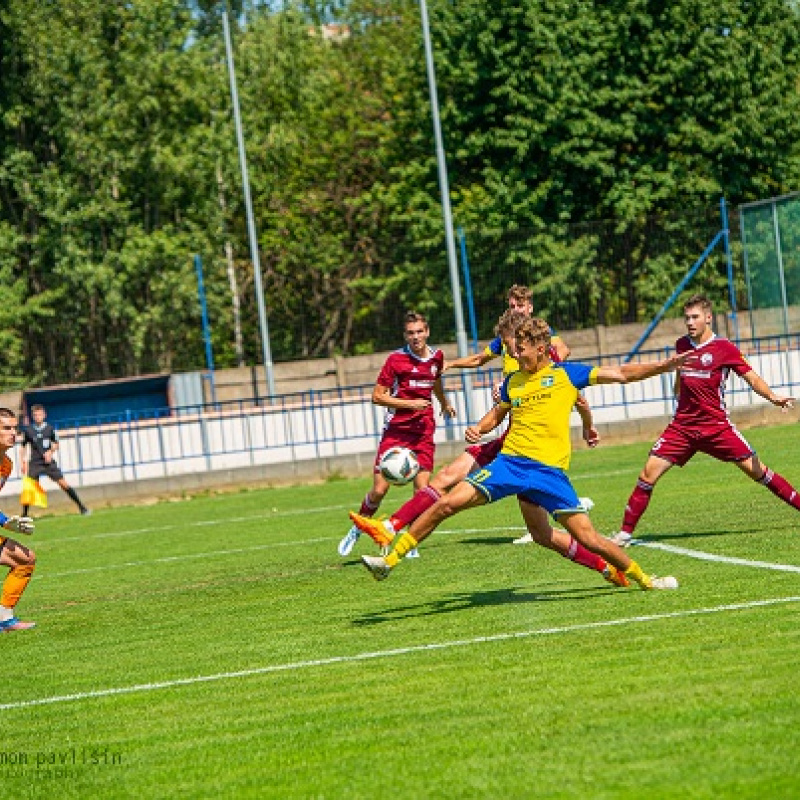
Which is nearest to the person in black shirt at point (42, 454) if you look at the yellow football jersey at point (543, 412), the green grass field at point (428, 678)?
the green grass field at point (428, 678)

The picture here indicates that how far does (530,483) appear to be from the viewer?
11.0 m

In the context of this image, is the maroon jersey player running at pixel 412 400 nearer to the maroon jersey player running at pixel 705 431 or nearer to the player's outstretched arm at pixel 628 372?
the maroon jersey player running at pixel 705 431

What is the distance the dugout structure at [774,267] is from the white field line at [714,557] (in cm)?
2156

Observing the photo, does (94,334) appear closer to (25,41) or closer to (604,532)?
(25,41)

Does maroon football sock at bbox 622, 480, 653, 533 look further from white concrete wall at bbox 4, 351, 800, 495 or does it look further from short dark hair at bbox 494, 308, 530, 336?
white concrete wall at bbox 4, 351, 800, 495

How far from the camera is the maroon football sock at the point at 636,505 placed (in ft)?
47.6

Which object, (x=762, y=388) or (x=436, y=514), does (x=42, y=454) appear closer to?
(x=762, y=388)

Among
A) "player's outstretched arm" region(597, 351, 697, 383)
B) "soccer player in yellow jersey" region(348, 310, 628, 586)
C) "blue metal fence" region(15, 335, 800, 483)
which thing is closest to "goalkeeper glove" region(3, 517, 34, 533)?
"soccer player in yellow jersey" region(348, 310, 628, 586)

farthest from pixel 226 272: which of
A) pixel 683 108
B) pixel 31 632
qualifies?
pixel 31 632

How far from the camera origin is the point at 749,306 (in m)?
37.3

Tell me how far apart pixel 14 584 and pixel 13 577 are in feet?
0.23

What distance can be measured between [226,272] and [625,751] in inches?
1862

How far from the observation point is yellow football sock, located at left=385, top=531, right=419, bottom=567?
1102cm

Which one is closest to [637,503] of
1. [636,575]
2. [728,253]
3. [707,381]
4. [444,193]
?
[707,381]
